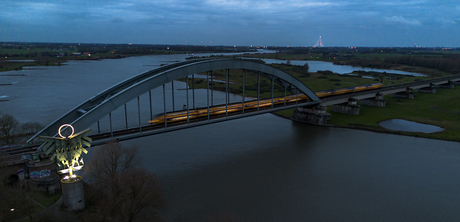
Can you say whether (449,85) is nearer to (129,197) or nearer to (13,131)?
(129,197)

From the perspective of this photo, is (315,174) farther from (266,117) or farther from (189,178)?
(266,117)

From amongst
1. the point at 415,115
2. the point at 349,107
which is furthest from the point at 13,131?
the point at 415,115

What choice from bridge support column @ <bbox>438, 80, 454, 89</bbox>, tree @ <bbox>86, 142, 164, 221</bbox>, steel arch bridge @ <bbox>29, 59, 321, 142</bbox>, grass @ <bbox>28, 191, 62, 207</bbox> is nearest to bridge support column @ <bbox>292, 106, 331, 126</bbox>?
steel arch bridge @ <bbox>29, 59, 321, 142</bbox>

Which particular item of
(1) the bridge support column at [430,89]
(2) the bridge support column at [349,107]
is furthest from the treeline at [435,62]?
(2) the bridge support column at [349,107]

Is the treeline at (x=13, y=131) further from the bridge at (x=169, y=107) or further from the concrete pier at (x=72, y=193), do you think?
the concrete pier at (x=72, y=193)

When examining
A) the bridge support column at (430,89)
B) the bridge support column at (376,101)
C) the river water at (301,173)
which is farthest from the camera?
the bridge support column at (430,89)

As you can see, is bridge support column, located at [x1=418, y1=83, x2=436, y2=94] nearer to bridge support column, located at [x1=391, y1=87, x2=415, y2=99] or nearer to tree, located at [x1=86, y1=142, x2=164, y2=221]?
bridge support column, located at [x1=391, y1=87, x2=415, y2=99]
